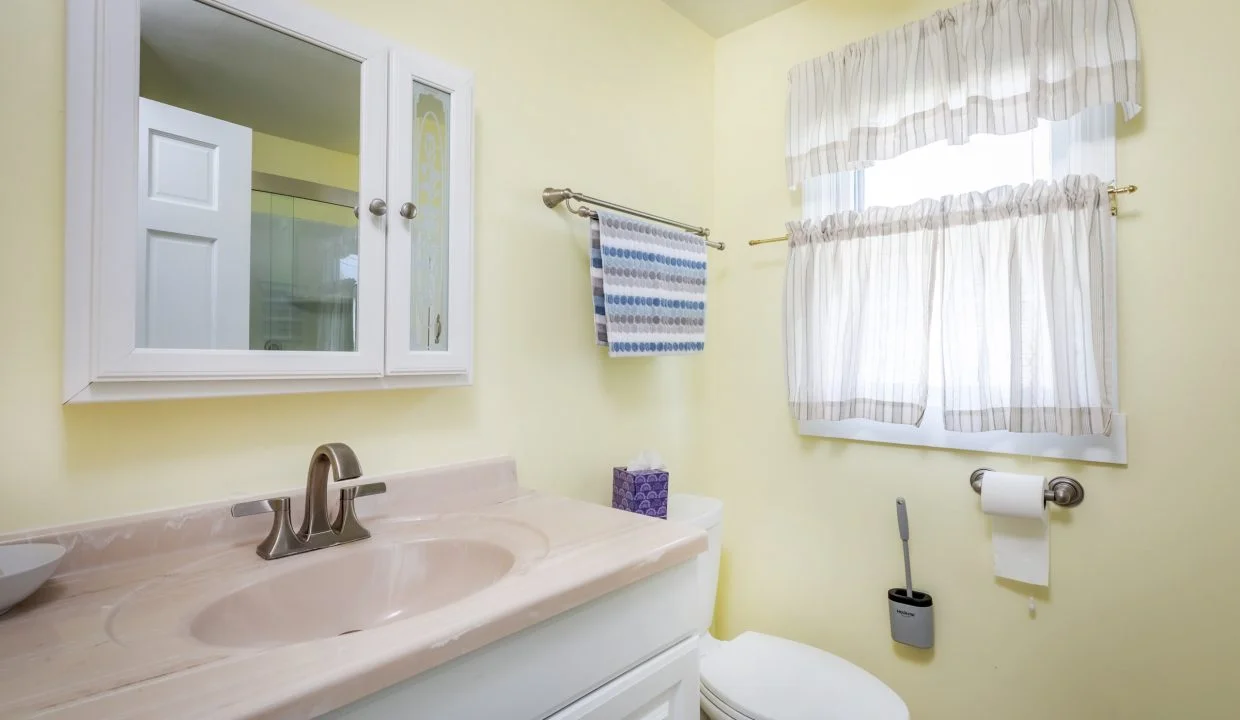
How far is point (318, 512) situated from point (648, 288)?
919 millimetres

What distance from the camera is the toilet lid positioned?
1.22m

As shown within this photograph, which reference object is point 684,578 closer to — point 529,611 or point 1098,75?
point 529,611

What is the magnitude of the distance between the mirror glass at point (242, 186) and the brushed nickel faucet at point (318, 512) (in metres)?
0.21

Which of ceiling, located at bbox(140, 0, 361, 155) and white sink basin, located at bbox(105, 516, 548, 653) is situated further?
ceiling, located at bbox(140, 0, 361, 155)

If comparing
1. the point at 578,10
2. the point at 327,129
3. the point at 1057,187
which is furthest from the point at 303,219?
the point at 1057,187

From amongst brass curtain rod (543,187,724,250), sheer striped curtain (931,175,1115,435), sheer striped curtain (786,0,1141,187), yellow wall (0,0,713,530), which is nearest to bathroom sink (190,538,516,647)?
yellow wall (0,0,713,530)

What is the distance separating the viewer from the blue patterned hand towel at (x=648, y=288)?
1411 mm

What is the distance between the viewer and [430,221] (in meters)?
1.10

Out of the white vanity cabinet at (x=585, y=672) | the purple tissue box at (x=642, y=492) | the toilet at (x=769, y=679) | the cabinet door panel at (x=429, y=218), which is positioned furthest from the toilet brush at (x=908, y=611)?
the cabinet door panel at (x=429, y=218)

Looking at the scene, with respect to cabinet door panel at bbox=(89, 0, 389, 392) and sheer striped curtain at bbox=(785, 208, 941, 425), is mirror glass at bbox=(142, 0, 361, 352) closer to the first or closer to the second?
cabinet door panel at bbox=(89, 0, 389, 392)

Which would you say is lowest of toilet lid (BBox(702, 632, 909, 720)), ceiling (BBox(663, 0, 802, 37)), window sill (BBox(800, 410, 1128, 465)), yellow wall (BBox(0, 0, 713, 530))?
toilet lid (BBox(702, 632, 909, 720))

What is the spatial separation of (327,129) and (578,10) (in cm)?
85

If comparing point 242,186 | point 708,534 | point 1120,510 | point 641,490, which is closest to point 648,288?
point 641,490

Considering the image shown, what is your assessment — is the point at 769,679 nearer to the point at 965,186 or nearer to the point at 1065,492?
the point at 1065,492
